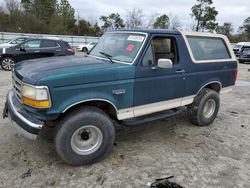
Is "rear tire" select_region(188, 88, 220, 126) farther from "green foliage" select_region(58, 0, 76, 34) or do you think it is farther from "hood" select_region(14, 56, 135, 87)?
"green foliage" select_region(58, 0, 76, 34)

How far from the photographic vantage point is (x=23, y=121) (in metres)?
3.46

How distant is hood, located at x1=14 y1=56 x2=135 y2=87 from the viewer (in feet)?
10.8

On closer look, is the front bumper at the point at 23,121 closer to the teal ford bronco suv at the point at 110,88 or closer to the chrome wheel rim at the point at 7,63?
the teal ford bronco suv at the point at 110,88

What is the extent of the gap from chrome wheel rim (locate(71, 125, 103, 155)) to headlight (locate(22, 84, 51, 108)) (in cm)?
70

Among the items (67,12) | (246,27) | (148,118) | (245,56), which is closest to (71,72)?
(148,118)

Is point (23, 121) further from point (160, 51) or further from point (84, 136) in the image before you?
point (160, 51)

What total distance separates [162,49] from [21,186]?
3060mm

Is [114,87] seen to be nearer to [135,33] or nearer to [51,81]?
[51,81]

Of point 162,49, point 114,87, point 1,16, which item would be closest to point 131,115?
point 114,87

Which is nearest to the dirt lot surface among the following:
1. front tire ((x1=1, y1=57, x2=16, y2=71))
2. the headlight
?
the headlight

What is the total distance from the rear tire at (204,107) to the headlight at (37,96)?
10.4 ft

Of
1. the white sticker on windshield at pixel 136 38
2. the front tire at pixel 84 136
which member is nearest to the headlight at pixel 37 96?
the front tire at pixel 84 136

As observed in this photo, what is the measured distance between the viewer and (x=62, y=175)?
3.49 meters

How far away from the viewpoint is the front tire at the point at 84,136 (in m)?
3.51
